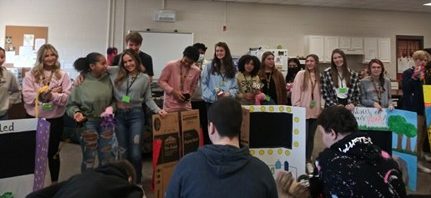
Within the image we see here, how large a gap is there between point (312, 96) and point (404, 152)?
1.02m

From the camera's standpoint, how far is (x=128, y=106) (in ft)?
10.2

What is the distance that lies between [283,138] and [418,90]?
2.25m

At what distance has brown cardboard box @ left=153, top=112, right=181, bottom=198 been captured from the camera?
2.75m

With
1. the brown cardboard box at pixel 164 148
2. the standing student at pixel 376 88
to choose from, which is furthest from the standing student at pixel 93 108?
the standing student at pixel 376 88

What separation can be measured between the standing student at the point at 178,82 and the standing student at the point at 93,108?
2.19 feet

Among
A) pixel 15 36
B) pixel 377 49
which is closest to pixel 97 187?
pixel 15 36

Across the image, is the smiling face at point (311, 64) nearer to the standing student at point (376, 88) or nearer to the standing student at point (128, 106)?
the standing student at point (376, 88)

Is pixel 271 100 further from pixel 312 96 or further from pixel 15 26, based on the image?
pixel 15 26

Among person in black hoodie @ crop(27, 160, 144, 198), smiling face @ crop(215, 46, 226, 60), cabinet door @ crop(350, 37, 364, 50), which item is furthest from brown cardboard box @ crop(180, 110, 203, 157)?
cabinet door @ crop(350, 37, 364, 50)

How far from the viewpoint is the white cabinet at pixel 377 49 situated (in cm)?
862

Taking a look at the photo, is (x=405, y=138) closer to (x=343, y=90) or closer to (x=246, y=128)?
(x=343, y=90)

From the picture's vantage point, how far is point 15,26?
279 inches

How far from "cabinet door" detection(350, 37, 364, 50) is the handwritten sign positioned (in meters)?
5.63

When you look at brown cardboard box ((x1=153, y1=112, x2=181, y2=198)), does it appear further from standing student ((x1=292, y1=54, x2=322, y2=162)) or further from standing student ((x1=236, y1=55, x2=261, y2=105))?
standing student ((x1=292, y1=54, x2=322, y2=162))
